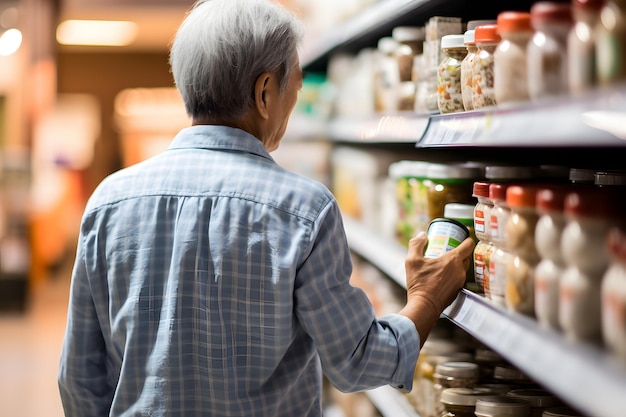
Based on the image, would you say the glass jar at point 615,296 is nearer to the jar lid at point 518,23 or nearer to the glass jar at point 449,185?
the jar lid at point 518,23

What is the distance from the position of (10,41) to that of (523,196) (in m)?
8.87

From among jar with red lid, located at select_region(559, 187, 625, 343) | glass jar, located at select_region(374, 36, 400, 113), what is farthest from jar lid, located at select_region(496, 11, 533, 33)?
glass jar, located at select_region(374, 36, 400, 113)

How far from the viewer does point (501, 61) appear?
A: 4.57ft

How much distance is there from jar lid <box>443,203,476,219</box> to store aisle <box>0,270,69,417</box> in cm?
347

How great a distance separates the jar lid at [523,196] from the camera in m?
1.35

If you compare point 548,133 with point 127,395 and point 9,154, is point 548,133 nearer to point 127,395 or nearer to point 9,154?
point 127,395

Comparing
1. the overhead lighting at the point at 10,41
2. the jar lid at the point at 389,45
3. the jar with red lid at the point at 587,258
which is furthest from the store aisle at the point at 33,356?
the jar with red lid at the point at 587,258

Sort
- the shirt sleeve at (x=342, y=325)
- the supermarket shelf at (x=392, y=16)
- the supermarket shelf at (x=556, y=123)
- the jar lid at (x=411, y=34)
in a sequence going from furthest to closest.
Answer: the jar lid at (x=411, y=34), the supermarket shelf at (x=392, y=16), the shirt sleeve at (x=342, y=325), the supermarket shelf at (x=556, y=123)

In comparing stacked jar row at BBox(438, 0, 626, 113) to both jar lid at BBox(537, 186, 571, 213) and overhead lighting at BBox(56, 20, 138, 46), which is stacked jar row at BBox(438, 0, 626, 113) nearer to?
jar lid at BBox(537, 186, 571, 213)

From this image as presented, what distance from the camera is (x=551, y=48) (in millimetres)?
1187

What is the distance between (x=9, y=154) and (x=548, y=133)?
26.3 feet

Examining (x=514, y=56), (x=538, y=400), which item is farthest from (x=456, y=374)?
(x=514, y=56)

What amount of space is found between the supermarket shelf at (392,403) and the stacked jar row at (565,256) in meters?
0.80

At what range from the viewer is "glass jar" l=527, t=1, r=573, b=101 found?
1167mm
